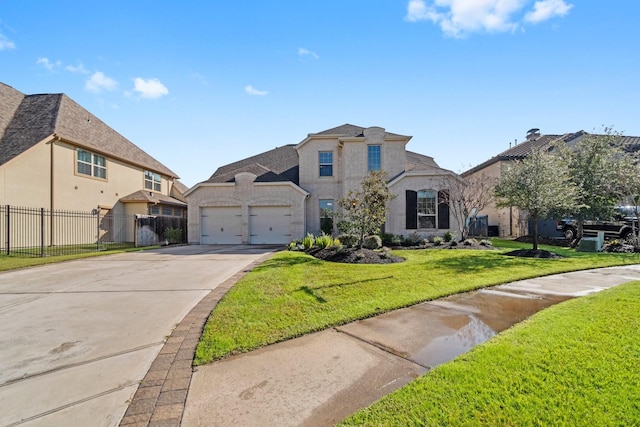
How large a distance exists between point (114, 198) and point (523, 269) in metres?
23.3

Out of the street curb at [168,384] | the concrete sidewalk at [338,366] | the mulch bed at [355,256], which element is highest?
the mulch bed at [355,256]

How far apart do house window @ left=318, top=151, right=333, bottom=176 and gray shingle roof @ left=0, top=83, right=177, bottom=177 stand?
13.9 metres

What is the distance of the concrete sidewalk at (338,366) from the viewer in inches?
99.0

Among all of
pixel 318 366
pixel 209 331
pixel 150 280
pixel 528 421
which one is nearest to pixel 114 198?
pixel 150 280

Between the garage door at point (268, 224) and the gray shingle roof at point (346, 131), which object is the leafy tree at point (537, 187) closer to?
the gray shingle roof at point (346, 131)

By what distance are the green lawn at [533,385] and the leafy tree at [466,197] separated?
39.6ft

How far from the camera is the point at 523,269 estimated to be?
8.58 metres

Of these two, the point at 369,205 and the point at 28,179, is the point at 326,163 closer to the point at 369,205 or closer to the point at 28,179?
the point at 369,205

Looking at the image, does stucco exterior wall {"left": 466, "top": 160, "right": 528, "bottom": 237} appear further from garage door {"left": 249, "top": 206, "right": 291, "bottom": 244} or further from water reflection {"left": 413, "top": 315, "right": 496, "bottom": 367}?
water reflection {"left": 413, "top": 315, "right": 496, "bottom": 367}

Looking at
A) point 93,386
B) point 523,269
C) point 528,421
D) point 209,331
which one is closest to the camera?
point 528,421

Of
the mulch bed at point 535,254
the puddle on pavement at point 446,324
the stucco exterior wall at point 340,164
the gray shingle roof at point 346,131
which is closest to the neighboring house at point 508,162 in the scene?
the stucco exterior wall at point 340,164

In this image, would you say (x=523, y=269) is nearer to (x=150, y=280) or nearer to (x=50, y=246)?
(x=150, y=280)

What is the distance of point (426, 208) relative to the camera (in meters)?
17.1

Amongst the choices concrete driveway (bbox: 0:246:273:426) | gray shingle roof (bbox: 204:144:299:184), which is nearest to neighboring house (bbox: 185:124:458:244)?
gray shingle roof (bbox: 204:144:299:184)
